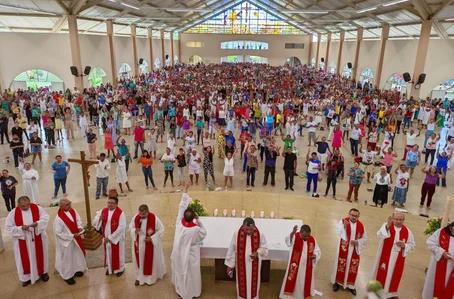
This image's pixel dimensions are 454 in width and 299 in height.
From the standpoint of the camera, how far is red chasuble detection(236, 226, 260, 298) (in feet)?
14.1

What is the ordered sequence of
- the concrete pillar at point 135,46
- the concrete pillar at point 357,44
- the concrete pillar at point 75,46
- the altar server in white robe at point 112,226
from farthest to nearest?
the concrete pillar at point 135,46 → the concrete pillar at point 357,44 → the concrete pillar at point 75,46 → the altar server in white robe at point 112,226

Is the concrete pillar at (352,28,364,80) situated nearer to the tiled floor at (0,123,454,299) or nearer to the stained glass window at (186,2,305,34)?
the stained glass window at (186,2,305,34)

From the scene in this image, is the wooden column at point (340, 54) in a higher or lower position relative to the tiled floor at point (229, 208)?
higher

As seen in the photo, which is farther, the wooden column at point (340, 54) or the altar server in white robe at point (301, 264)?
the wooden column at point (340, 54)

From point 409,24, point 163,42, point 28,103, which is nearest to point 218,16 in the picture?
point 163,42

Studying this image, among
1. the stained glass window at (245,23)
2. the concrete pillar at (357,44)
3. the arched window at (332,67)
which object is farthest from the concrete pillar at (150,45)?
the concrete pillar at (357,44)

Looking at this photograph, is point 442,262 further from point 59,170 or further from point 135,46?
point 135,46

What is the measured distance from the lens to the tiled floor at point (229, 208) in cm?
473

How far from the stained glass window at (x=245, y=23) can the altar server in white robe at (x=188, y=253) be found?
4161 centimetres

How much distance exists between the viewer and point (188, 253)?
4.33 metres

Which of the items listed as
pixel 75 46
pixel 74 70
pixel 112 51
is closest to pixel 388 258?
pixel 74 70

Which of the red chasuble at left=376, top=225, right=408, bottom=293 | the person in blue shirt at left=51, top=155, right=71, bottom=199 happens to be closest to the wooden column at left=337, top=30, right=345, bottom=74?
the person in blue shirt at left=51, top=155, right=71, bottom=199

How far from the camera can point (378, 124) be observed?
14.3 m

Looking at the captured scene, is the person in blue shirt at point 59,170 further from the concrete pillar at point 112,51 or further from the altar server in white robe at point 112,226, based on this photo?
the concrete pillar at point 112,51
